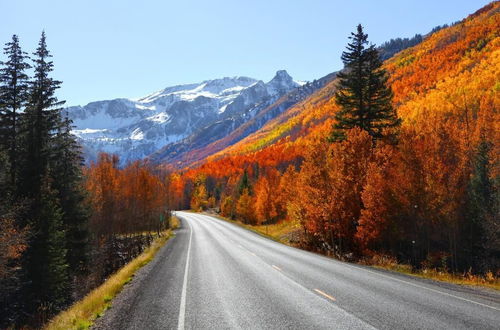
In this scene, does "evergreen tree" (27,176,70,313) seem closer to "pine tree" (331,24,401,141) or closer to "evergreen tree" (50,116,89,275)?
"evergreen tree" (50,116,89,275)

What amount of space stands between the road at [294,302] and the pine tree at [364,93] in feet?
55.0

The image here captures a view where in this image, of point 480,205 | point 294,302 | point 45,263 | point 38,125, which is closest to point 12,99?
point 38,125

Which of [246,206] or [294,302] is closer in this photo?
[294,302]

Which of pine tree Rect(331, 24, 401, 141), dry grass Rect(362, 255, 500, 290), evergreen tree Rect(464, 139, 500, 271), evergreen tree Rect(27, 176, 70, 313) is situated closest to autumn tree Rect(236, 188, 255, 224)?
evergreen tree Rect(464, 139, 500, 271)

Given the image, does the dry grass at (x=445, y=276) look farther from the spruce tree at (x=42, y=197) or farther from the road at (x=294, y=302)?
the spruce tree at (x=42, y=197)

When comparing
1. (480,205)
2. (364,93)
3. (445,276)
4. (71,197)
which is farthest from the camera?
(480,205)

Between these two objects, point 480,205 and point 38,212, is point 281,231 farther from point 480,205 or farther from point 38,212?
point 38,212

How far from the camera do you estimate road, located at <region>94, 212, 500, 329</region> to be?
332 inches

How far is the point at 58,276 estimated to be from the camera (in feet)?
80.7

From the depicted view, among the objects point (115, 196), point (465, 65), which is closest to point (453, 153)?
point (115, 196)

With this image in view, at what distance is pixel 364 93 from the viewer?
30.3 m

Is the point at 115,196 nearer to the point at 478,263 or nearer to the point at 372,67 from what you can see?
the point at 372,67

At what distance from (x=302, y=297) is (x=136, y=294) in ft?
19.5

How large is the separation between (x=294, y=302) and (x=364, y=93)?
936 inches
